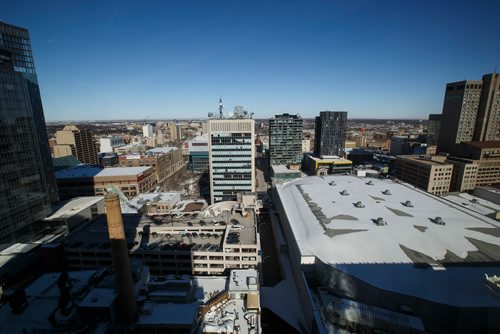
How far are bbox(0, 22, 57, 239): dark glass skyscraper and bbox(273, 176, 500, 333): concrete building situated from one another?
67.5 m

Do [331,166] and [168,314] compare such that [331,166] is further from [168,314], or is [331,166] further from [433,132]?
[168,314]

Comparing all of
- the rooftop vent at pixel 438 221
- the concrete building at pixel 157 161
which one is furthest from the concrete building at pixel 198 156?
the rooftop vent at pixel 438 221

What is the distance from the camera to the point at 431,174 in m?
94.8

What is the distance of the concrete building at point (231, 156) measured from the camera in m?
79.2

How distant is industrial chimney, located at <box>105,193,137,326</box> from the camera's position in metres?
28.6

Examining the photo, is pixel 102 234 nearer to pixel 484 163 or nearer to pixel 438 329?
pixel 438 329

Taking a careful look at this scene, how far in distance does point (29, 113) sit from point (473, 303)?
315ft

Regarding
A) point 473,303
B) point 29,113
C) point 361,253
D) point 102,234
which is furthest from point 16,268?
point 473,303

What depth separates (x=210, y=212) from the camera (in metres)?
63.2

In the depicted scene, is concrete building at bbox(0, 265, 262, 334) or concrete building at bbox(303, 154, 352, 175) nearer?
concrete building at bbox(0, 265, 262, 334)

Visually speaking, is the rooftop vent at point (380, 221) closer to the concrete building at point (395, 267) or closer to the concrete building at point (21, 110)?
the concrete building at point (395, 267)

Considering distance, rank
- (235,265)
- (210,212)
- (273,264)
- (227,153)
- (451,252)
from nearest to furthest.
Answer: (451,252), (235,265), (273,264), (210,212), (227,153)

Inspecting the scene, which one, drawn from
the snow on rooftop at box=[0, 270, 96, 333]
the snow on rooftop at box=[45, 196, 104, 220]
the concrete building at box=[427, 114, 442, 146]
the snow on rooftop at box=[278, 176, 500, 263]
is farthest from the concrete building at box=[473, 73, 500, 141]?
the snow on rooftop at box=[45, 196, 104, 220]

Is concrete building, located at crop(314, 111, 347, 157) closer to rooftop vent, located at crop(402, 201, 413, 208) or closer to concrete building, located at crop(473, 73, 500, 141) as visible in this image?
concrete building, located at crop(473, 73, 500, 141)
